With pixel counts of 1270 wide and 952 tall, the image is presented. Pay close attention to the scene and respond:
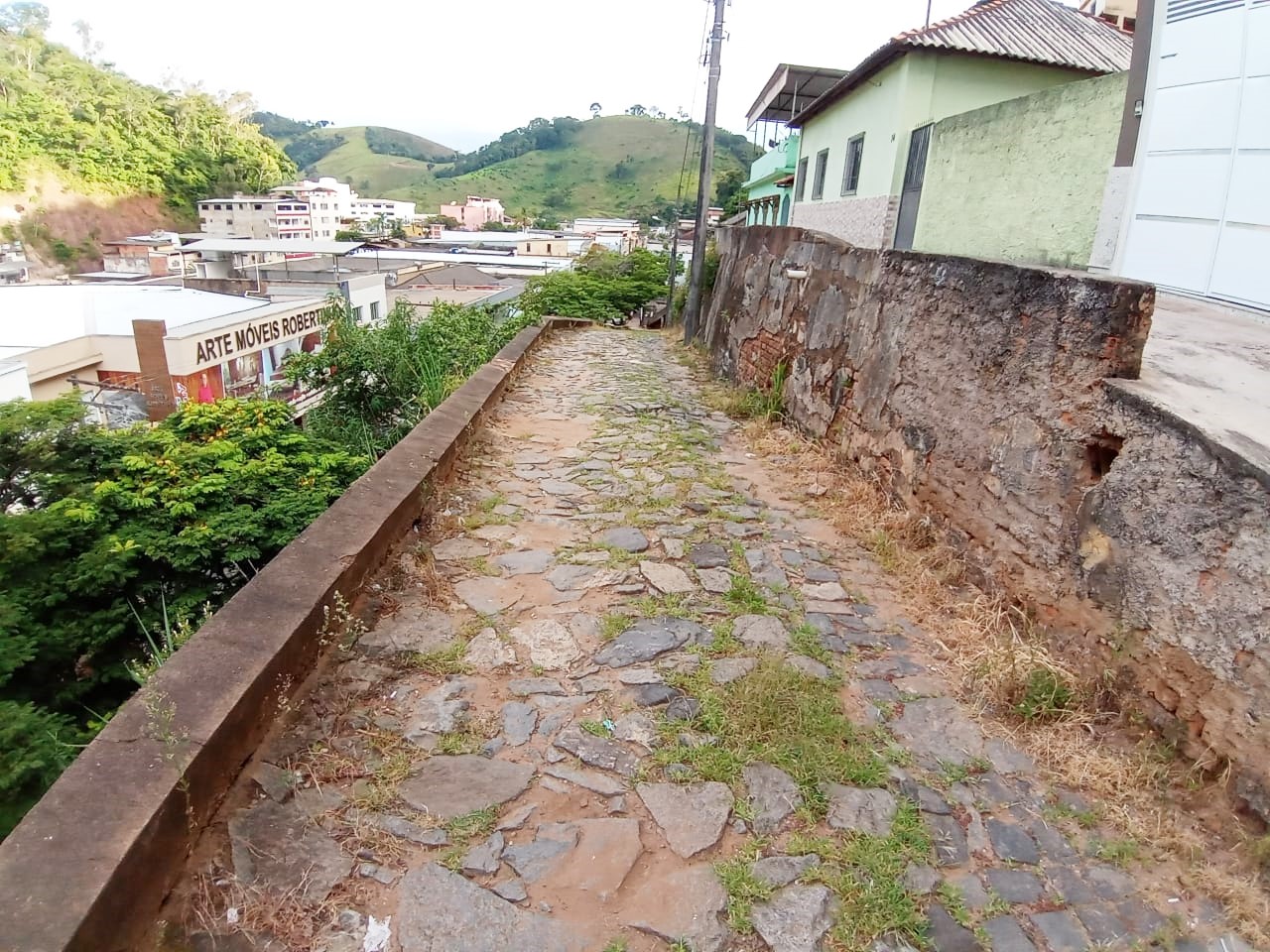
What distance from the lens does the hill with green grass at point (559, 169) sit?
10631 centimetres

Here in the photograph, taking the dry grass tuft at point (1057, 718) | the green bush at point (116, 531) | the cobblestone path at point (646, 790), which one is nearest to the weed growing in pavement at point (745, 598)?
the cobblestone path at point (646, 790)

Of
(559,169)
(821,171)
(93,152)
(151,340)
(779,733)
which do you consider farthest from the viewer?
(559,169)

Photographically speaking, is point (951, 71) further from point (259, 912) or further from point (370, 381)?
point (259, 912)

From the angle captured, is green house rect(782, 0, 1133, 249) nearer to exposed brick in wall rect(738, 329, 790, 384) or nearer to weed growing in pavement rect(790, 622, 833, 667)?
exposed brick in wall rect(738, 329, 790, 384)

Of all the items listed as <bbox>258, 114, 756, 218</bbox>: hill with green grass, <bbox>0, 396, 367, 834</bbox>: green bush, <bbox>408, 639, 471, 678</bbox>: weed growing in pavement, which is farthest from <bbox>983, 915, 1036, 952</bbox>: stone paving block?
<bbox>258, 114, 756, 218</bbox>: hill with green grass

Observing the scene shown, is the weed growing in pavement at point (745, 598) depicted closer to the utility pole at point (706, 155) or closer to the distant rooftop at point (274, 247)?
the utility pole at point (706, 155)

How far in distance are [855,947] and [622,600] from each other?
182 cm

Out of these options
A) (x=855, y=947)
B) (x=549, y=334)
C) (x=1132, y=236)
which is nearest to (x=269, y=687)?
(x=855, y=947)

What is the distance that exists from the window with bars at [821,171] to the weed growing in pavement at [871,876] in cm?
1538

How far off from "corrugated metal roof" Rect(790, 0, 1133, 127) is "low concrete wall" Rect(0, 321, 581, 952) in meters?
11.4

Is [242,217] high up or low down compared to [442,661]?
up

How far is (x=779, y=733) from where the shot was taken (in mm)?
2557

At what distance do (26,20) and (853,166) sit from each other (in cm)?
8459

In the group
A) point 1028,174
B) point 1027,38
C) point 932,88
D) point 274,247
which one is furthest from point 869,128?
point 274,247
